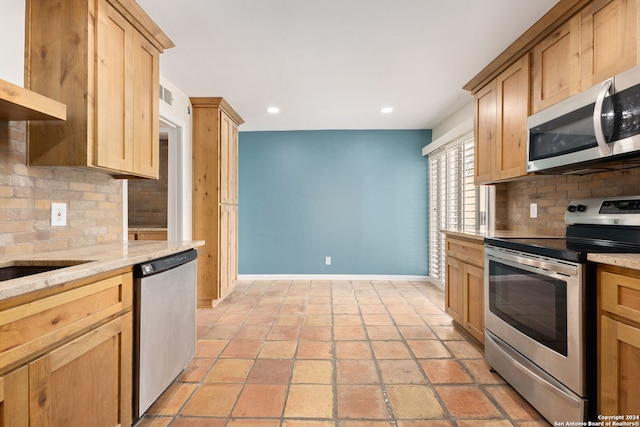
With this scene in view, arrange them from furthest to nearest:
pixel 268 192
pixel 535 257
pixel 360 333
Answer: pixel 268 192
pixel 360 333
pixel 535 257

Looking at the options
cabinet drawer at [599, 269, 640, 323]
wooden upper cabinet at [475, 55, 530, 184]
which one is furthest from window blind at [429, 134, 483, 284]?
cabinet drawer at [599, 269, 640, 323]

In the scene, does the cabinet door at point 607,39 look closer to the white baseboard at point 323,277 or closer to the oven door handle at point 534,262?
the oven door handle at point 534,262

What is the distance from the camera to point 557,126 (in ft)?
6.25

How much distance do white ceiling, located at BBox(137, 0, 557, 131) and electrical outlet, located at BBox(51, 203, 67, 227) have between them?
1320 millimetres

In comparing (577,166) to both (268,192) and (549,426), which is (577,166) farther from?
(268,192)

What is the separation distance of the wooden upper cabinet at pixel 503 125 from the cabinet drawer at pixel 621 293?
3.78 ft

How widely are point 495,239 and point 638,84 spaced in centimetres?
108

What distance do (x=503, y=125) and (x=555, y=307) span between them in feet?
5.15

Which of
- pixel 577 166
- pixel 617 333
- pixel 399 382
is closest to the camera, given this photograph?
pixel 617 333

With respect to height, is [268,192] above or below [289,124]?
below

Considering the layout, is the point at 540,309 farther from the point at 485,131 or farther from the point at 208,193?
the point at 208,193

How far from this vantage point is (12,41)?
157 centimetres

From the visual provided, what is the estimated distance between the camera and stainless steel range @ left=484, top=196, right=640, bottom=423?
4.72 ft

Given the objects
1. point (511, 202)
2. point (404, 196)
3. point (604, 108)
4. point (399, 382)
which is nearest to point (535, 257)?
point (604, 108)
